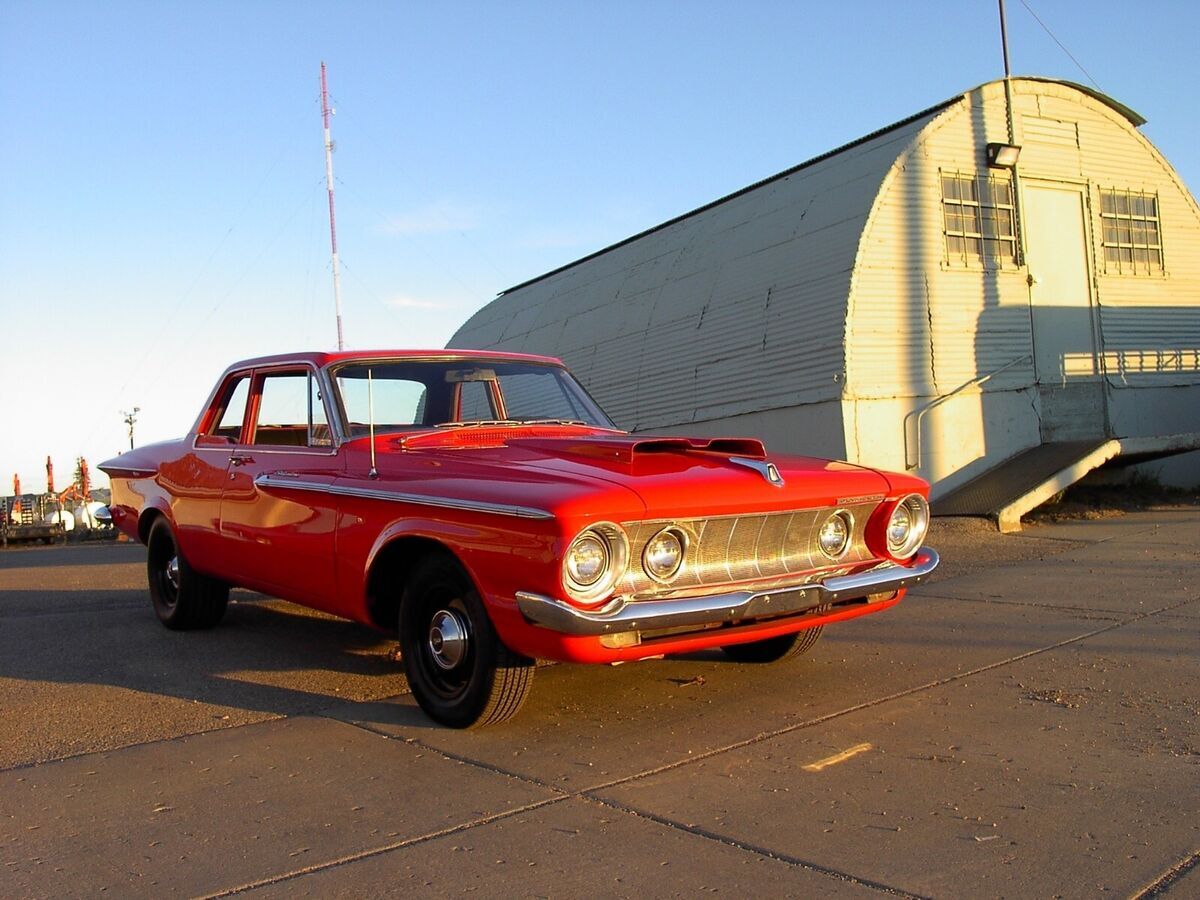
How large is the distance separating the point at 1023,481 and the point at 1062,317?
11.6 feet

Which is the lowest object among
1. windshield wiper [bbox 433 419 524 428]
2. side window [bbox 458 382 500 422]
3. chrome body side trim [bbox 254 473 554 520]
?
chrome body side trim [bbox 254 473 554 520]

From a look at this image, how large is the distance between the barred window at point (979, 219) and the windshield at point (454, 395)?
9615mm

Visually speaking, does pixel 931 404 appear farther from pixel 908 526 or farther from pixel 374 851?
pixel 374 851

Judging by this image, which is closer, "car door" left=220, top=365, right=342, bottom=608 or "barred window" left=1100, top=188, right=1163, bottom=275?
"car door" left=220, top=365, right=342, bottom=608

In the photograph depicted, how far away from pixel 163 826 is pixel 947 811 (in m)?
2.41

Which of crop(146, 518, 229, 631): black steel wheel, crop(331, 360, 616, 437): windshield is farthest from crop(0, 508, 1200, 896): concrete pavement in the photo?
crop(331, 360, 616, 437): windshield

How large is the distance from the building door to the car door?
1156cm

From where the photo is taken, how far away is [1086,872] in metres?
2.90

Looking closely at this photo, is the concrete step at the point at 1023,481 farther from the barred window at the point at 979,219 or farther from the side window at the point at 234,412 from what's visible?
the side window at the point at 234,412

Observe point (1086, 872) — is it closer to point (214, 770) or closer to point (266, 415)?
point (214, 770)

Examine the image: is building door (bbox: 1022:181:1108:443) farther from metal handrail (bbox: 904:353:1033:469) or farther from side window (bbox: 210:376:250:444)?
side window (bbox: 210:376:250:444)

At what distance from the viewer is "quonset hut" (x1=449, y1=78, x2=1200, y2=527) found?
44.6 ft

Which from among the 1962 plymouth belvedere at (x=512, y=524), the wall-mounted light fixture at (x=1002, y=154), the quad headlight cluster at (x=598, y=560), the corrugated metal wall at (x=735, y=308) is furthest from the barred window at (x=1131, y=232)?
the quad headlight cluster at (x=598, y=560)

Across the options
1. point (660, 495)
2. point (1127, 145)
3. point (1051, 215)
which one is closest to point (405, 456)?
point (660, 495)
